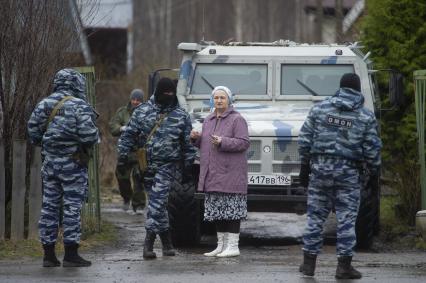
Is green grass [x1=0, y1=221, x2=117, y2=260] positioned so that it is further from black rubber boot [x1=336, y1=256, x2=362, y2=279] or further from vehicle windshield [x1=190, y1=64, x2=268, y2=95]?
black rubber boot [x1=336, y1=256, x2=362, y2=279]

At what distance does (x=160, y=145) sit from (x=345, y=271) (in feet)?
7.64

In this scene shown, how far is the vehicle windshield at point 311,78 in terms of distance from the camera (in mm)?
13516

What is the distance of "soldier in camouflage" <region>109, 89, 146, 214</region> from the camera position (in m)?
15.6

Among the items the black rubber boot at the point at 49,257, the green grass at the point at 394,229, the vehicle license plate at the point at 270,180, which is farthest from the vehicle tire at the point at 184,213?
the green grass at the point at 394,229

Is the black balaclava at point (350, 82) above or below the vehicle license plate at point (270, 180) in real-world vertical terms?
above

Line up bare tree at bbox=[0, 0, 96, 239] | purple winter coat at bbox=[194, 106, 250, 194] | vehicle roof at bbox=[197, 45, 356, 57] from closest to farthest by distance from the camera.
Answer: purple winter coat at bbox=[194, 106, 250, 194] → bare tree at bbox=[0, 0, 96, 239] → vehicle roof at bbox=[197, 45, 356, 57]

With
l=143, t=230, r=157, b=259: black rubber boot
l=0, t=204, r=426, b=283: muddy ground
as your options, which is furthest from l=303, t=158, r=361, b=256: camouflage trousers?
l=143, t=230, r=157, b=259: black rubber boot

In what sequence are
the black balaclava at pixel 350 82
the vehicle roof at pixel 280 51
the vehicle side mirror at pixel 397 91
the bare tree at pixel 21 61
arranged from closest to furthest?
the black balaclava at pixel 350 82
the bare tree at pixel 21 61
the vehicle side mirror at pixel 397 91
the vehicle roof at pixel 280 51

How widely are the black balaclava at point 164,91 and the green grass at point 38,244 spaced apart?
1.83 m

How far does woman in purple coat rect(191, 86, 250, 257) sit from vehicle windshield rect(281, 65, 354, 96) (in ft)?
7.99

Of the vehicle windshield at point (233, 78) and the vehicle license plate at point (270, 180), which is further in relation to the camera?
the vehicle windshield at point (233, 78)

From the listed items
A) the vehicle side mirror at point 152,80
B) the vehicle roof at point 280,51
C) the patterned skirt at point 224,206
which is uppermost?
the vehicle roof at point 280,51


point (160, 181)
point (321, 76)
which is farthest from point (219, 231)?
point (321, 76)

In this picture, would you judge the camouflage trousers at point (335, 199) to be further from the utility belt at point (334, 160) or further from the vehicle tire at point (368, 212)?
the vehicle tire at point (368, 212)
